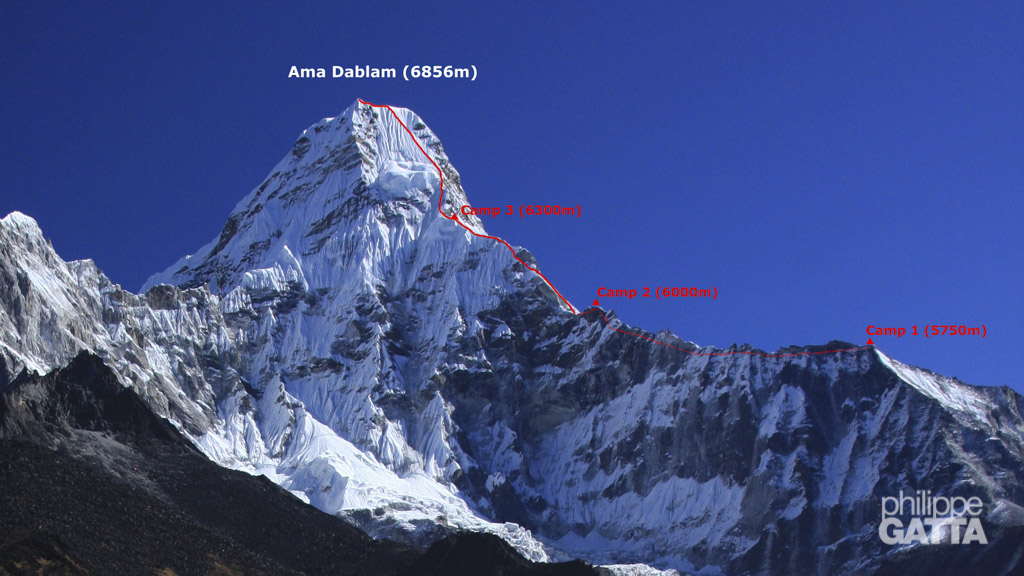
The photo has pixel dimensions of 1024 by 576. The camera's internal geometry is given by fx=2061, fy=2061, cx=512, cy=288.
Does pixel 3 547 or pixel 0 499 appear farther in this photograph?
pixel 0 499

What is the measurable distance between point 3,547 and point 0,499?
1601 cm

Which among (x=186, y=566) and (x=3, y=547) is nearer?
(x=3, y=547)

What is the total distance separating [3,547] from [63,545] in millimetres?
6429

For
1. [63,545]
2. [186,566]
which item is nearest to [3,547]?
[63,545]

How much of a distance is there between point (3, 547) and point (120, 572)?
37.8 feet

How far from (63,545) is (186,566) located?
1436 centimetres

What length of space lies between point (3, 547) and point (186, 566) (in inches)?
816

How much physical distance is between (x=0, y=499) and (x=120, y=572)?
1715cm

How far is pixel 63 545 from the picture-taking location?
188m

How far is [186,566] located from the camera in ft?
651

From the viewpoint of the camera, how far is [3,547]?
183625mm

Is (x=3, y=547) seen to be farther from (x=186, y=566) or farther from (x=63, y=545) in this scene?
(x=186, y=566)

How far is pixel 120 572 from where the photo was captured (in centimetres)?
18975
